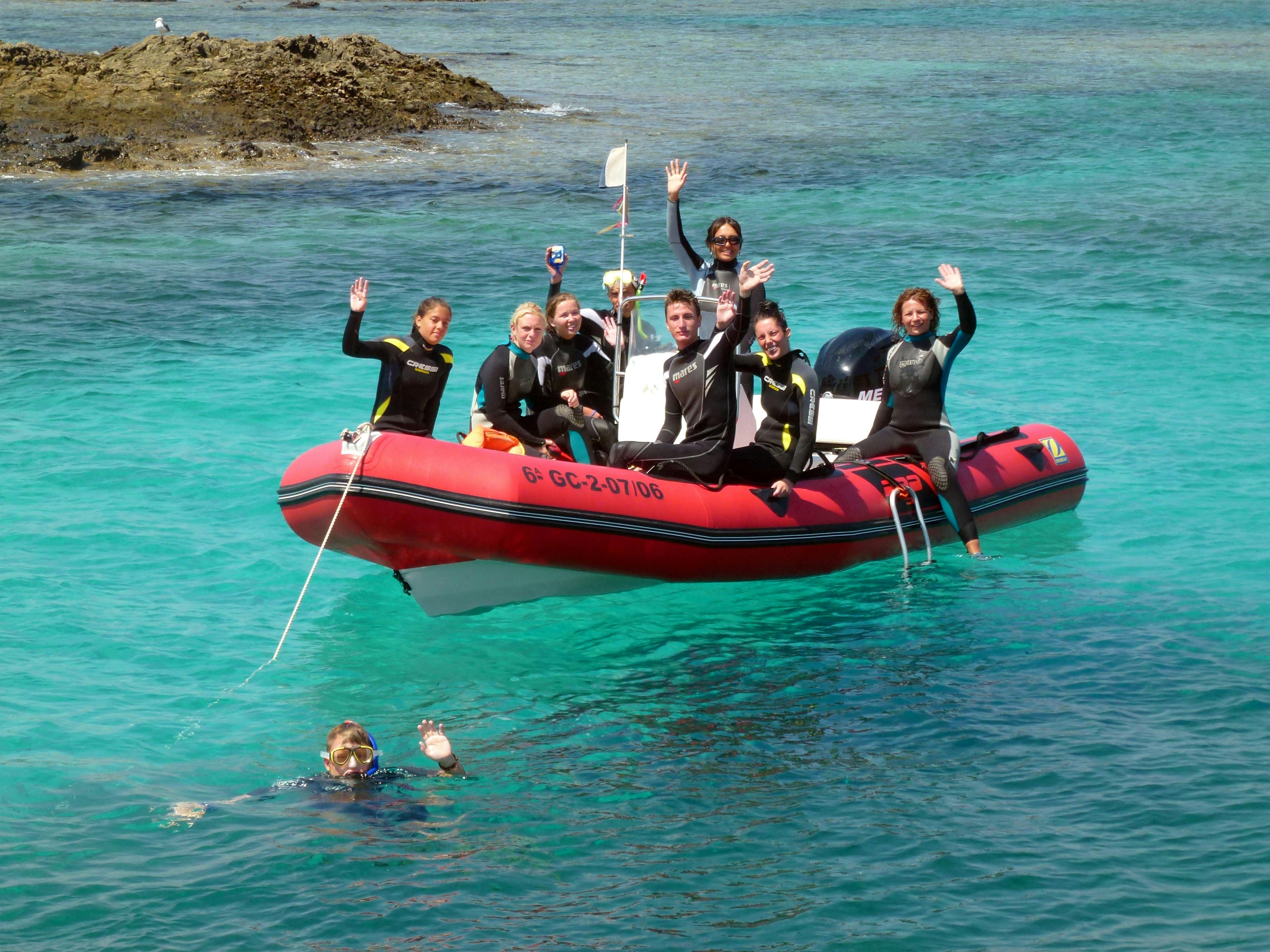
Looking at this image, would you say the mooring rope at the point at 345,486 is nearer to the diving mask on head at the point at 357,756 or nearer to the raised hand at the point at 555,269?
the diving mask on head at the point at 357,756

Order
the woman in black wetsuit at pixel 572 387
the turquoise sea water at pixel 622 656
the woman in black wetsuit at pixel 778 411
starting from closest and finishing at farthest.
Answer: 1. the turquoise sea water at pixel 622 656
2. the woman in black wetsuit at pixel 778 411
3. the woman in black wetsuit at pixel 572 387

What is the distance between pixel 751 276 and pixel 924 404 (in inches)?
78.3

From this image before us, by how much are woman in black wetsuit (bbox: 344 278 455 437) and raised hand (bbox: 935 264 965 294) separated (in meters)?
2.71

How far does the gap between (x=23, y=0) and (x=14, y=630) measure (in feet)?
183

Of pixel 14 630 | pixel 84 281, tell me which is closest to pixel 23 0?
pixel 84 281

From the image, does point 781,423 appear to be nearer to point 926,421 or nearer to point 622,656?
point 926,421

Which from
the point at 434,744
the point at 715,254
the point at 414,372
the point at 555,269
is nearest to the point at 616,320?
the point at 555,269

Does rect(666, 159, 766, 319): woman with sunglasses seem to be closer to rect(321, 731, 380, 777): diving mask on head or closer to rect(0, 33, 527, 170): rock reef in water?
rect(321, 731, 380, 777): diving mask on head

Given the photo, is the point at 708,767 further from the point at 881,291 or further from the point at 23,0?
the point at 23,0

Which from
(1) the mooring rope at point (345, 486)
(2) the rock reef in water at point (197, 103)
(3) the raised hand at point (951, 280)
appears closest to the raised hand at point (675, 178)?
(3) the raised hand at point (951, 280)

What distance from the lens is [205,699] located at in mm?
6684

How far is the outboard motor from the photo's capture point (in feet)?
29.4

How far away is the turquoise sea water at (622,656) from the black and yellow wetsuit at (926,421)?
456 mm

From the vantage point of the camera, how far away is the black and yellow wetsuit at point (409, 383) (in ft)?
23.7
